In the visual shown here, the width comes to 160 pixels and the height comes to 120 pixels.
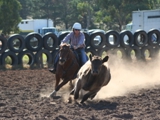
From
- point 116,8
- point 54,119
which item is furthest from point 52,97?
point 116,8

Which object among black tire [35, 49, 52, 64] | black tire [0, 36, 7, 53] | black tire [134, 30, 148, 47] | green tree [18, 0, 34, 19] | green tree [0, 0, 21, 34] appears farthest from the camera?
green tree [18, 0, 34, 19]

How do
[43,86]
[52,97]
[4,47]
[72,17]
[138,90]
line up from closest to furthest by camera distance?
[52,97], [138,90], [43,86], [4,47], [72,17]

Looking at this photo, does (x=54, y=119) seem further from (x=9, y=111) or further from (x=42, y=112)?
(x=9, y=111)

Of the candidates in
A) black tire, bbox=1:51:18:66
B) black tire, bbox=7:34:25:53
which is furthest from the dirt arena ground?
black tire, bbox=7:34:25:53

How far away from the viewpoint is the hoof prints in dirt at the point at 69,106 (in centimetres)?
710

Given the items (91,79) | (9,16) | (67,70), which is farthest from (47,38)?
(9,16)

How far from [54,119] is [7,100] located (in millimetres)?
2544

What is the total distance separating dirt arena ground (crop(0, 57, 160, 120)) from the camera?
7.18 meters

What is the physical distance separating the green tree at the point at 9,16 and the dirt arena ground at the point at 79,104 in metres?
18.9

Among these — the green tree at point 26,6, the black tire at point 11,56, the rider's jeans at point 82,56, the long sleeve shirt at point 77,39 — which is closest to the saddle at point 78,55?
the rider's jeans at point 82,56

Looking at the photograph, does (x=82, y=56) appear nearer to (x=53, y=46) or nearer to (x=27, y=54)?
(x=27, y=54)

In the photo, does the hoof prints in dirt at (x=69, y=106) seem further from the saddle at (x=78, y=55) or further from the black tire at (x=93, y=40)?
the black tire at (x=93, y=40)

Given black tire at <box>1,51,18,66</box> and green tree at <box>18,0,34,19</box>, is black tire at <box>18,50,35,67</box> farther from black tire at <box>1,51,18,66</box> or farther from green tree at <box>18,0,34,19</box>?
green tree at <box>18,0,34,19</box>

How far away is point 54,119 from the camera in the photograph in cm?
684
